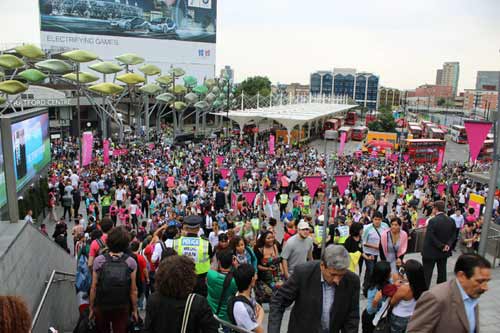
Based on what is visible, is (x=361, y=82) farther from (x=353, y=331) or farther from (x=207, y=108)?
(x=353, y=331)

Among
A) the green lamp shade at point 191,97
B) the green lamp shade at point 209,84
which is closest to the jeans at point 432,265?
the green lamp shade at point 191,97

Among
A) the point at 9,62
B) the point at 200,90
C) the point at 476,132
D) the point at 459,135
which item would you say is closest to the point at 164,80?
the point at 200,90

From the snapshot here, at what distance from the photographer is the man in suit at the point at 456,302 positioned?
7.91 feet

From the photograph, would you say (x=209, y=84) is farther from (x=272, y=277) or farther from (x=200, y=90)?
(x=272, y=277)

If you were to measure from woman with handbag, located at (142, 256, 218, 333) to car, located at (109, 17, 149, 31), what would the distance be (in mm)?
66503

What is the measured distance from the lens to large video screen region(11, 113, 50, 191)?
11.4 m

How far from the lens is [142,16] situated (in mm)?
65938

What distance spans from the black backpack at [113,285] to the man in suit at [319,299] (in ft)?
4.43

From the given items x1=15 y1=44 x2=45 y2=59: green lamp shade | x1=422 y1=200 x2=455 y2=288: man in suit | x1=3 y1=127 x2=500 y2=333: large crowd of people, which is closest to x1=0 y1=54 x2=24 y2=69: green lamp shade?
x1=15 y1=44 x2=45 y2=59: green lamp shade

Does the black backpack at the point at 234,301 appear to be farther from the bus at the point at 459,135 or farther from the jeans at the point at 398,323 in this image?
the bus at the point at 459,135

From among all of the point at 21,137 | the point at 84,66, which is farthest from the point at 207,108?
the point at 21,137

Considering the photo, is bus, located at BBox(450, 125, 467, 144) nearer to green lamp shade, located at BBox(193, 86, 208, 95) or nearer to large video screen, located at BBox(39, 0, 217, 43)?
green lamp shade, located at BBox(193, 86, 208, 95)

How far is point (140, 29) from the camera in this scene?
65.9 m

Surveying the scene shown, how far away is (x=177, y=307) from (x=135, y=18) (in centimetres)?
6907
